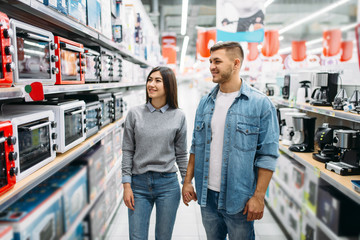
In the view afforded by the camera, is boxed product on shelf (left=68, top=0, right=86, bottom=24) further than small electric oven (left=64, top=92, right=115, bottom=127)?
No

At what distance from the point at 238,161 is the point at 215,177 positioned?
218 millimetres

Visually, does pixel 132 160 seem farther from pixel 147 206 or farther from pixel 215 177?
pixel 215 177

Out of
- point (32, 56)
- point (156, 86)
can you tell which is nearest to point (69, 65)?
point (32, 56)

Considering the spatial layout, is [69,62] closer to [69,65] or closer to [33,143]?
[69,65]

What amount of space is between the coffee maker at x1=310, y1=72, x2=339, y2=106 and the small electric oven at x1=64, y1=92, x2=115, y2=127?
8.05ft

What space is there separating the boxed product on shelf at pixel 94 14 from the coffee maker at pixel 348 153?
2436 mm

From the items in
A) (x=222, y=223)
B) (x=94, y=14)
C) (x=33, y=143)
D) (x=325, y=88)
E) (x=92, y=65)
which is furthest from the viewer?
(x=325, y=88)

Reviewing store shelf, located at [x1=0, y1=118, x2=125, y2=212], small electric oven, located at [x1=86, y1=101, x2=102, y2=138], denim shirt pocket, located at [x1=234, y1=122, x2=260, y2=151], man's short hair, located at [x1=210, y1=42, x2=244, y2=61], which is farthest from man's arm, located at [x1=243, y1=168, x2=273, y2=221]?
small electric oven, located at [x1=86, y1=101, x2=102, y2=138]

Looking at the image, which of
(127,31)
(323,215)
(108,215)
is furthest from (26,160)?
(127,31)

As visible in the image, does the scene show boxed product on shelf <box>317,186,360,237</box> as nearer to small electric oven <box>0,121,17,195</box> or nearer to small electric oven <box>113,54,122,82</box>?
small electric oven <box>0,121,17,195</box>

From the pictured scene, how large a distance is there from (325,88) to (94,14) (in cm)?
274

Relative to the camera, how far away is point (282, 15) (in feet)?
55.6

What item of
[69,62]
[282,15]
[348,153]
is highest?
[282,15]

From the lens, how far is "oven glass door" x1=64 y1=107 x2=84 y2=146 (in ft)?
7.23
